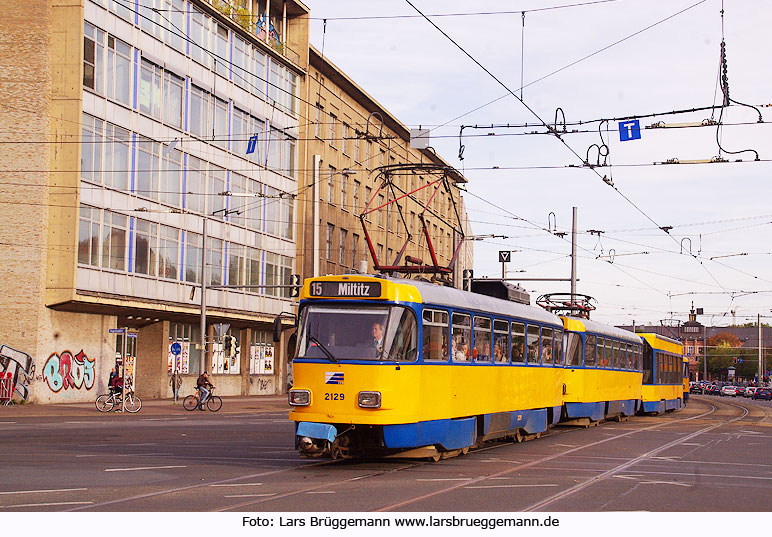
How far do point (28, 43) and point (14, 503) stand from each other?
102ft

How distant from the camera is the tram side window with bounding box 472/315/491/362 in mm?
18828

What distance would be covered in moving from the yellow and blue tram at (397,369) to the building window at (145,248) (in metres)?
25.5

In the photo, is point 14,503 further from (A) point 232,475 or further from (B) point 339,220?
(B) point 339,220

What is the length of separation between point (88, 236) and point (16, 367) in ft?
17.8

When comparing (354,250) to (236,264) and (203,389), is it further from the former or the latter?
(203,389)

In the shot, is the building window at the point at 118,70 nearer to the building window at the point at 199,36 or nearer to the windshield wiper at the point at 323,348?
the building window at the point at 199,36

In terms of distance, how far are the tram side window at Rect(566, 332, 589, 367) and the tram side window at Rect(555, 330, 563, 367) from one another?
25.6 inches

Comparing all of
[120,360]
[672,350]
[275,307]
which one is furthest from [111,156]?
[672,350]

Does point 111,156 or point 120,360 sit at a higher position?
point 111,156

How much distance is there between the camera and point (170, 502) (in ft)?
37.3

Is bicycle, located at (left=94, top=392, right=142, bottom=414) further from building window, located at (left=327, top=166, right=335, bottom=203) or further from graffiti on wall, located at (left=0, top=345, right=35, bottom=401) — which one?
building window, located at (left=327, top=166, right=335, bottom=203)

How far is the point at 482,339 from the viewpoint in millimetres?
19172

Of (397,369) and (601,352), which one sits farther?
(601,352)

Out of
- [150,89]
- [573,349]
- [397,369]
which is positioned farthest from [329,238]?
[397,369]
